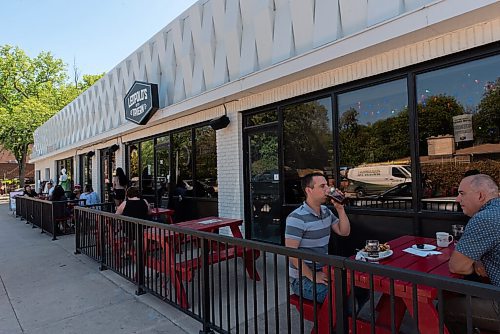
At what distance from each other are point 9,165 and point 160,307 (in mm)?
48061

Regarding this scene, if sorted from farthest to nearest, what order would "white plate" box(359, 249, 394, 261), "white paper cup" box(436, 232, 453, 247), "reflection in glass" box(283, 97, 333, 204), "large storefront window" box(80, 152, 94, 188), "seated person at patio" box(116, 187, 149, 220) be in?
"large storefront window" box(80, 152, 94, 188), "seated person at patio" box(116, 187, 149, 220), "reflection in glass" box(283, 97, 333, 204), "white paper cup" box(436, 232, 453, 247), "white plate" box(359, 249, 394, 261)

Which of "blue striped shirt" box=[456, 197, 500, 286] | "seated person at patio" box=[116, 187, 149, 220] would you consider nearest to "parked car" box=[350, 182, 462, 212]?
"blue striped shirt" box=[456, 197, 500, 286]

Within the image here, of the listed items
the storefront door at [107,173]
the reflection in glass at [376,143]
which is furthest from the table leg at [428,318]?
the storefront door at [107,173]

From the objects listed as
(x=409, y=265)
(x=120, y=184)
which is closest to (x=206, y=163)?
(x=120, y=184)

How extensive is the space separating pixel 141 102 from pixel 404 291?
25.7ft

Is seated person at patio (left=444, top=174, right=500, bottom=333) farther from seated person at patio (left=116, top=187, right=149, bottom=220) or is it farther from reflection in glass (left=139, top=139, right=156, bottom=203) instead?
reflection in glass (left=139, top=139, right=156, bottom=203)

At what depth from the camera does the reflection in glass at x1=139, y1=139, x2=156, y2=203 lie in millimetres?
10091

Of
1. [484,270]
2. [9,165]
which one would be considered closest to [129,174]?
[484,270]

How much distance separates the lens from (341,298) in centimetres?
210

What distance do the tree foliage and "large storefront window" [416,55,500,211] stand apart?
30282mm

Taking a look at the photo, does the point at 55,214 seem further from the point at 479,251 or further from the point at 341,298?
the point at 479,251

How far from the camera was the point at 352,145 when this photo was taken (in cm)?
507

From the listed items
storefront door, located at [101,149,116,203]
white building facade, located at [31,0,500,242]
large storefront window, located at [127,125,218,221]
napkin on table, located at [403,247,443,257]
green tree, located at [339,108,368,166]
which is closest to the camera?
napkin on table, located at [403,247,443,257]

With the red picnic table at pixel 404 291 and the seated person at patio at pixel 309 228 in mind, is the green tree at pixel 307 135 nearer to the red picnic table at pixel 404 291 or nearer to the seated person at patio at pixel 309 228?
the seated person at patio at pixel 309 228
